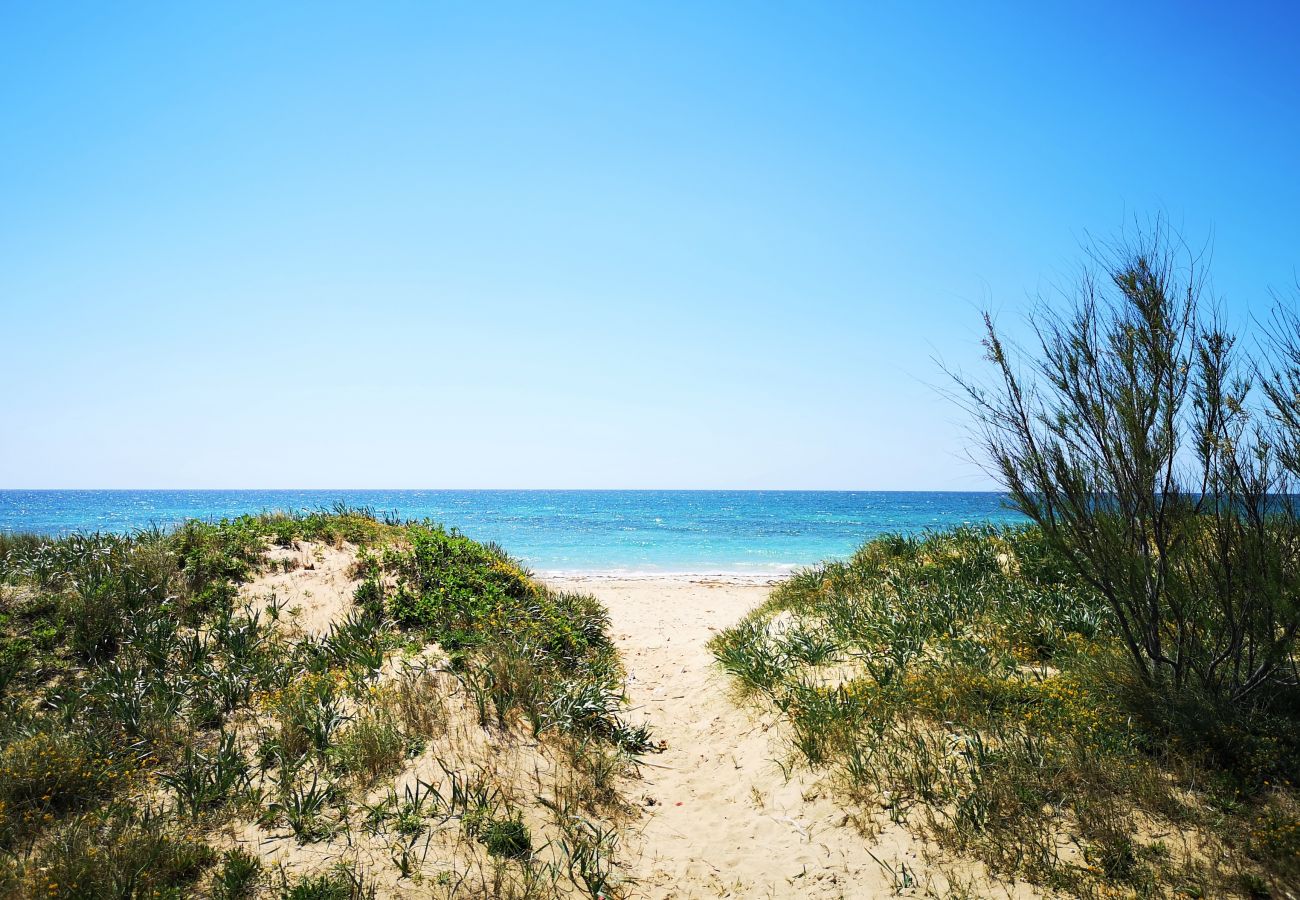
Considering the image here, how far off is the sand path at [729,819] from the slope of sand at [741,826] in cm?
1

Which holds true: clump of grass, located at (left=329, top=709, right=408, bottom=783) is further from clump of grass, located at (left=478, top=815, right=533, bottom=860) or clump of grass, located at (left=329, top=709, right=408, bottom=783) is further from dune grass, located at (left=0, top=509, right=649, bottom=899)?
clump of grass, located at (left=478, top=815, right=533, bottom=860)

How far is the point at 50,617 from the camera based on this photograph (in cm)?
770

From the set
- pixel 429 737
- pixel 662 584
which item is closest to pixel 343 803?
pixel 429 737

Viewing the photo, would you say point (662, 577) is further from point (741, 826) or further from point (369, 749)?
point (369, 749)

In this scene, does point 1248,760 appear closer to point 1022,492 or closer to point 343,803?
point 1022,492

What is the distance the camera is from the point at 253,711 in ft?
21.6

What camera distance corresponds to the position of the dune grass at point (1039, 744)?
171 inches

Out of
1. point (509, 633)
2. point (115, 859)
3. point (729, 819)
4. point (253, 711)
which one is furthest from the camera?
point (509, 633)

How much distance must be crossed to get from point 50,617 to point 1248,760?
13.3 m

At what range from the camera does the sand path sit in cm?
488

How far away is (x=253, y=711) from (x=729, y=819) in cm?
535

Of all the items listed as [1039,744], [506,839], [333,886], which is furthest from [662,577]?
[333,886]

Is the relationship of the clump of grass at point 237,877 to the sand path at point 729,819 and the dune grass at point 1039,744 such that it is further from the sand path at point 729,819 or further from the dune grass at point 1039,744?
the dune grass at point 1039,744

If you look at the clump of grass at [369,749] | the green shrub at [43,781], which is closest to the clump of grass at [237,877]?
the clump of grass at [369,749]
